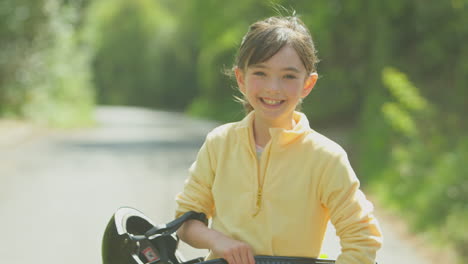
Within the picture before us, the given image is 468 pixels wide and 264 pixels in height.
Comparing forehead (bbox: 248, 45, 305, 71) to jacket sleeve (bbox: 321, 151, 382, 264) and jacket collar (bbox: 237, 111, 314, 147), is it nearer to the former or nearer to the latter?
jacket collar (bbox: 237, 111, 314, 147)

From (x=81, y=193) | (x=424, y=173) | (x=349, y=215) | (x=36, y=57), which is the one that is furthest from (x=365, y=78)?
(x=349, y=215)

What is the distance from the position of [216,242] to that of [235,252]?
0.31ft

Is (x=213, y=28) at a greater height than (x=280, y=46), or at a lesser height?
greater

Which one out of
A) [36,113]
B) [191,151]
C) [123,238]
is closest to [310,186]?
[123,238]

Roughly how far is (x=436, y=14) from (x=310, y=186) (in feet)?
32.5

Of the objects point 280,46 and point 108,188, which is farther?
point 108,188

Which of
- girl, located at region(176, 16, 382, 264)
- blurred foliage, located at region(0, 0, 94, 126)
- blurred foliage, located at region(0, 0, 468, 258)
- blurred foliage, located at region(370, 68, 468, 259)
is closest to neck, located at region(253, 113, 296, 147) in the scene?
girl, located at region(176, 16, 382, 264)

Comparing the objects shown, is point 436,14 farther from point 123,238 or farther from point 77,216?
point 123,238

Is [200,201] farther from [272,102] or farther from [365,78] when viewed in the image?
[365,78]

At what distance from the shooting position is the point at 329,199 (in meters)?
2.22

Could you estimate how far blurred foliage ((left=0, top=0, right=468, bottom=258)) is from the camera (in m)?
9.13

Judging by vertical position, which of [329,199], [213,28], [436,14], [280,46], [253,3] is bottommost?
[329,199]

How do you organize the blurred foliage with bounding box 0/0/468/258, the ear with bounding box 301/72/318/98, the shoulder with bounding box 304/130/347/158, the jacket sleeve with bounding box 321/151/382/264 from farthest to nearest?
1. the blurred foliage with bounding box 0/0/468/258
2. the ear with bounding box 301/72/318/98
3. the shoulder with bounding box 304/130/347/158
4. the jacket sleeve with bounding box 321/151/382/264

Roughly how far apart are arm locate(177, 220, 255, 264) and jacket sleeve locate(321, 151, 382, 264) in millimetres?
270
